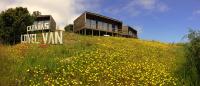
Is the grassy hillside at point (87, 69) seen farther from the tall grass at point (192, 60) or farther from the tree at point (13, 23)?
the tree at point (13, 23)

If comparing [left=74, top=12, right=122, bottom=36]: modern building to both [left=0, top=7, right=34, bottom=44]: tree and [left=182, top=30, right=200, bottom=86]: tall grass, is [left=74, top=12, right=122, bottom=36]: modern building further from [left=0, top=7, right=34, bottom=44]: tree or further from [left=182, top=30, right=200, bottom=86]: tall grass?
[left=182, top=30, right=200, bottom=86]: tall grass

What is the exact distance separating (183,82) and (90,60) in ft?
27.1

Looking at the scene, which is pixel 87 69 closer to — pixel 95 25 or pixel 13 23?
pixel 13 23

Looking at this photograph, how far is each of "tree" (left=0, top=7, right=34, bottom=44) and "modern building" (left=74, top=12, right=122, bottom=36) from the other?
1702cm

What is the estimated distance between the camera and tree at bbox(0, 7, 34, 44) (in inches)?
2041

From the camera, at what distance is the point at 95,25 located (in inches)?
2884

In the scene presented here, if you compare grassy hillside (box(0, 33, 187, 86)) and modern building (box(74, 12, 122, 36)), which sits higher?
modern building (box(74, 12, 122, 36))

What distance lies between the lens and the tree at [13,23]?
5184 centimetres

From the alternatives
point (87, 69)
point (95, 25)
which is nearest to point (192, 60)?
point (87, 69)

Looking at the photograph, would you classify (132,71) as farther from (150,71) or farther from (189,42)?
(189,42)

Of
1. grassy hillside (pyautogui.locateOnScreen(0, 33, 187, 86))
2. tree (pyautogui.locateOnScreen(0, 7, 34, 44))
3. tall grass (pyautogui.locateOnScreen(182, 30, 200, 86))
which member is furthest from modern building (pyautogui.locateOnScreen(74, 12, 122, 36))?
tall grass (pyautogui.locateOnScreen(182, 30, 200, 86))

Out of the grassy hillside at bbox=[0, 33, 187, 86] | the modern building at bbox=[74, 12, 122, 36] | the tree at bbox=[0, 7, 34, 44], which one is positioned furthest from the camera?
the modern building at bbox=[74, 12, 122, 36]

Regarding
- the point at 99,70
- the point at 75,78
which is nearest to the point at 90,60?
the point at 99,70

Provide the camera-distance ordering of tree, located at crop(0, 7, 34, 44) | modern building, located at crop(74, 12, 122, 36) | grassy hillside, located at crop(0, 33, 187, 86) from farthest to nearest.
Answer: modern building, located at crop(74, 12, 122, 36) → tree, located at crop(0, 7, 34, 44) → grassy hillside, located at crop(0, 33, 187, 86)
